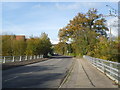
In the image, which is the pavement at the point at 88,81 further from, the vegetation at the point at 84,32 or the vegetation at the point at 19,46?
the vegetation at the point at 84,32

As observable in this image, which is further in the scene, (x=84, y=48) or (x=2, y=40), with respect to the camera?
(x=84, y=48)

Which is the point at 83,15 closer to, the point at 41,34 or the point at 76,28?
the point at 76,28

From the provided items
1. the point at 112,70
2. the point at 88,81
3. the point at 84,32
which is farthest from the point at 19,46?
the point at 88,81

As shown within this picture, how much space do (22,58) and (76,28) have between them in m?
33.7

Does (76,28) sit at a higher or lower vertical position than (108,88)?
higher

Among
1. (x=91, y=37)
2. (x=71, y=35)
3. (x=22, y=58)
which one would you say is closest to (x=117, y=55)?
(x=22, y=58)

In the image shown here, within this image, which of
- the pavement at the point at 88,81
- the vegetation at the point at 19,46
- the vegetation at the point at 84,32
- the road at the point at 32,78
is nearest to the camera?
the pavement at the point at 88,81

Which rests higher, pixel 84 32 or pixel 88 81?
pixel 84 32

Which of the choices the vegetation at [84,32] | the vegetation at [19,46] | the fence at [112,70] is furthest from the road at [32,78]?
the vegetation at [84,32]

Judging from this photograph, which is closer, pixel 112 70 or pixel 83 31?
pixel 112 70

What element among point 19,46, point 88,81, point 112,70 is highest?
point 19,46

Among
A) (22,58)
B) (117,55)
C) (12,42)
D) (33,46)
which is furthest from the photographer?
(33,46)

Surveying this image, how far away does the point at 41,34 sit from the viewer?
2918 inches

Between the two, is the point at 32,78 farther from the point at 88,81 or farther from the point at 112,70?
the point at 112,70
